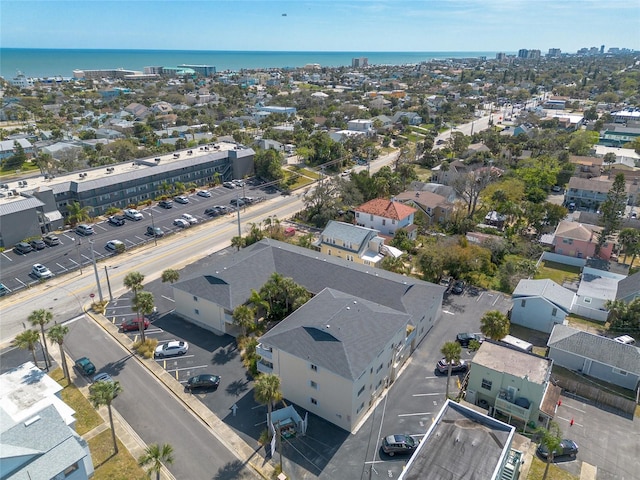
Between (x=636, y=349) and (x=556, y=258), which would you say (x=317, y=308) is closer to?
(x=636, y=349)

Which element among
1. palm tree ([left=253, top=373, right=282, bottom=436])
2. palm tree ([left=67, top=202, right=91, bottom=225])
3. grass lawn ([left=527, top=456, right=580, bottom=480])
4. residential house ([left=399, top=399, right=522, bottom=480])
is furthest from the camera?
palm tree ([left=67, top=202, right=91, bottom=225])

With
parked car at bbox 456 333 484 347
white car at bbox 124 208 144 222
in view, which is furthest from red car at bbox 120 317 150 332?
white car at bbox 124 208 144 222

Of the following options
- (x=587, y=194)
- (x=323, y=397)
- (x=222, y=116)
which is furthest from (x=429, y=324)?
(x=222, y=116)

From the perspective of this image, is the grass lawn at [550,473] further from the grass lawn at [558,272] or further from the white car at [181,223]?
the white car at [181,223]

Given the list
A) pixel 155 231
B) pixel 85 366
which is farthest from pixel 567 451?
pixel 155 231

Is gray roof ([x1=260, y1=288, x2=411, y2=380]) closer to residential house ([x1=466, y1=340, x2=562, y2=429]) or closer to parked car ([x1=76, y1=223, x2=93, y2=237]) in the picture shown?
residential house ([x1=466, y1=340, x2=562, y2=429])

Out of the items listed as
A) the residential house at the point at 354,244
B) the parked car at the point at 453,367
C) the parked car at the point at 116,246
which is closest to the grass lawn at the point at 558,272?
the residential house at the point at 354,244
